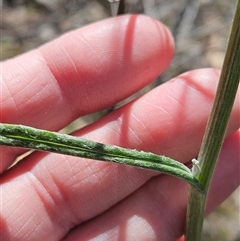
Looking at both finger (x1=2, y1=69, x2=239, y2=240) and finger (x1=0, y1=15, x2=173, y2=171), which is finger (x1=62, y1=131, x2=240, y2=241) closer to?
finger (x1=2, y1=69, x2=239, y2=240)

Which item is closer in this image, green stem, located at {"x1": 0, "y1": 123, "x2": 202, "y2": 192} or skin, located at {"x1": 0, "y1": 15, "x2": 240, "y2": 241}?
green stem, located at {"x1": 0, "y1": 123, "x2": 202, "y2": 192}

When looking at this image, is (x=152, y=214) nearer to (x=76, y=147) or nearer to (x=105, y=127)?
(x=105, y=127)

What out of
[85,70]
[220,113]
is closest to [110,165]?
[85,70]

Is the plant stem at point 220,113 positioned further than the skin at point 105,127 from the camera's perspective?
No

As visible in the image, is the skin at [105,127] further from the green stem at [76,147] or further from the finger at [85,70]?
the green stem at [76,147]

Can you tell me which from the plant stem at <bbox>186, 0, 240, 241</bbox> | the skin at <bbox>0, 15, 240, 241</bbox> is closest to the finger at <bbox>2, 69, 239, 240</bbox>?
the skin at <bbox>0, 15, 240, 241</bbox>

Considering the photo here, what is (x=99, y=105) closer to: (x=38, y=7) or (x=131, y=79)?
(x=131, y=79)

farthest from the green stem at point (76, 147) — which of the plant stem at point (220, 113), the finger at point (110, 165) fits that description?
the finger at point (110, 165)
